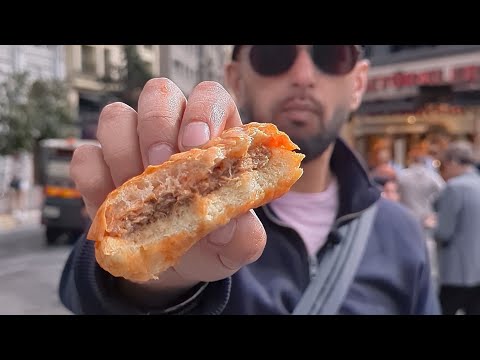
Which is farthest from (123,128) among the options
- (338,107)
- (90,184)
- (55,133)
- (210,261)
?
(55,133)

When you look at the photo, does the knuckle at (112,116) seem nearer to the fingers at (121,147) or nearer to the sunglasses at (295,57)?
the fingers at (121,147)

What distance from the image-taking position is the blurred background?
2.26m

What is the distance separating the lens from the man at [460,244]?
10.2 feet

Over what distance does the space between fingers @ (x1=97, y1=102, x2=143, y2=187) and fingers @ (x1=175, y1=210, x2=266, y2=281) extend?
0.53 ft

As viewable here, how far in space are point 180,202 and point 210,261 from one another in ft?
0.41

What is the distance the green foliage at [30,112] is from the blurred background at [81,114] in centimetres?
2

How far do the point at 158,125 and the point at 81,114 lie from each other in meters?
4.34

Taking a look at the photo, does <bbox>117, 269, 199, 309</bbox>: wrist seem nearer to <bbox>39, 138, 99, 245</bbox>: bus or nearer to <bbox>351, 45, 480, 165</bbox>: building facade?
<bbox>39, 138, 99, 245</bbox>: bus

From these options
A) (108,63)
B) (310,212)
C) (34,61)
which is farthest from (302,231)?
(34,61)

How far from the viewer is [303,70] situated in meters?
1.51

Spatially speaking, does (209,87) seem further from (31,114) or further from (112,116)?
(31,114)

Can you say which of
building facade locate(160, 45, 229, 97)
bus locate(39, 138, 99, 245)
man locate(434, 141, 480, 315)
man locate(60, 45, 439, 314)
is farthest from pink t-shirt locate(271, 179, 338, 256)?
bus locate(39, 138, 99, 245)

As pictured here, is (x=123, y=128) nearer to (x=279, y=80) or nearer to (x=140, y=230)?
(x=140, y=230)
